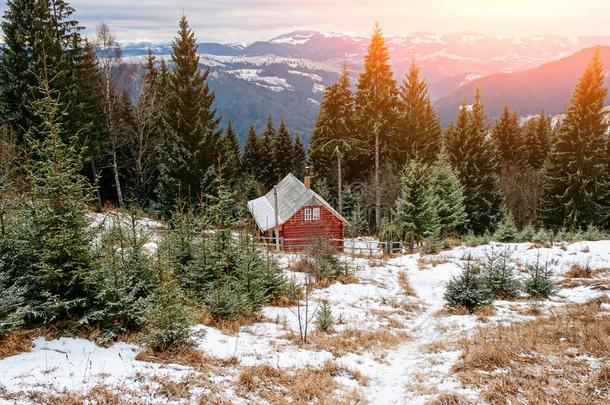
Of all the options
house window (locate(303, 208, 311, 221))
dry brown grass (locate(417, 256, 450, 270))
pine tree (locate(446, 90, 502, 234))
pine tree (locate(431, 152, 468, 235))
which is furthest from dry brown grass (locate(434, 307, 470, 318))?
pine tree (locate(446, 90, 502, 234))

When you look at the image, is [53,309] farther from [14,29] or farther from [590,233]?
[590,233]

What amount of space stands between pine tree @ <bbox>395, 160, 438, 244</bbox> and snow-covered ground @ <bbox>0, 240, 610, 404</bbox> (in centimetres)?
1159

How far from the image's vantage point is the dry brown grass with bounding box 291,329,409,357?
987cm

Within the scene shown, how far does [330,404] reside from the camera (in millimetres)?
6727

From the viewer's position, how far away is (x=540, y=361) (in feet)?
26.0

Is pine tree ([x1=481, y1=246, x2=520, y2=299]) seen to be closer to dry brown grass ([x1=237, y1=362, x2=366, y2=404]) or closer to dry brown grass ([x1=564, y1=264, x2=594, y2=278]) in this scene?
dry brown grass ([x1=564, y1=264, x2=594, y2=278])

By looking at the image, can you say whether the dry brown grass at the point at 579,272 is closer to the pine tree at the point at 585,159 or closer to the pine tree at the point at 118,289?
the pine tree at the point at 118,289

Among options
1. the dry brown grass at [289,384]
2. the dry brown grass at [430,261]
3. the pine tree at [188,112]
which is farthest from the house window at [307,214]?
the dry brown grass at [289,384]

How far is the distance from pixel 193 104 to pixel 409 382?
92.9 ft

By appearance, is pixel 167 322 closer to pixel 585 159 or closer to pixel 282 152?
pixel 585 159

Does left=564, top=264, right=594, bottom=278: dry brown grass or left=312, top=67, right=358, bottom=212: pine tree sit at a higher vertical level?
left=312, top=67, right=358, bottom=212: pine tree

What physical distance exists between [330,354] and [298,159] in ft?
172

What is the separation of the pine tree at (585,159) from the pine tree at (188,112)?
31647 millimetres

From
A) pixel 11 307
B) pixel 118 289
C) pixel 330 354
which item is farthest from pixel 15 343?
pixel 330 354
